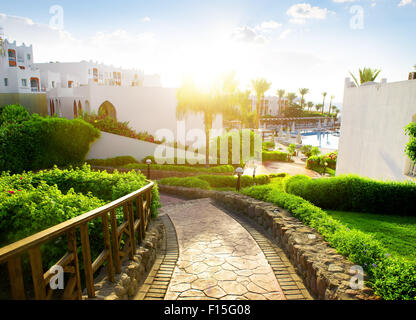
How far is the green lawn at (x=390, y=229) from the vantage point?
16.6 ft

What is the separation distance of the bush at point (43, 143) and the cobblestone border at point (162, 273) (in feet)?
53.2

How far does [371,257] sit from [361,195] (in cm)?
517

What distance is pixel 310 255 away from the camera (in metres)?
4.45

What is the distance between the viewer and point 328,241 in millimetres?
4859

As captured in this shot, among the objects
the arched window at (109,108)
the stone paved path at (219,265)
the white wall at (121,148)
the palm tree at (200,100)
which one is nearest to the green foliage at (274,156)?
the palm tree at (200,100)

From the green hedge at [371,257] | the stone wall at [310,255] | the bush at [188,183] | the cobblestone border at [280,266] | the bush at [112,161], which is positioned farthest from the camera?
the bush at [112,161]

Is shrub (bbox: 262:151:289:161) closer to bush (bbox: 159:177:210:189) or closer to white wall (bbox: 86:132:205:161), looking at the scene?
white wall (bbox: 86:132:205:161)

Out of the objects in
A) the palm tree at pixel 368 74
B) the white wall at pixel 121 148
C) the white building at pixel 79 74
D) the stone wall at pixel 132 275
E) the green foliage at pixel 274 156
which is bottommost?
the green foliage at pixel 274 156

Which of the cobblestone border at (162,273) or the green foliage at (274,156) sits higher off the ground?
the cobblestone border at (162,273)

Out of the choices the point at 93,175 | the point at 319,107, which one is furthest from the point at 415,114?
the point at 319,107

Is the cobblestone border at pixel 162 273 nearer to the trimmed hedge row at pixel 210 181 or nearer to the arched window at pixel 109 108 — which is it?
the trimmed hedge row at pixel 210 181

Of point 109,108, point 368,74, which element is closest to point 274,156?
point 368,74
